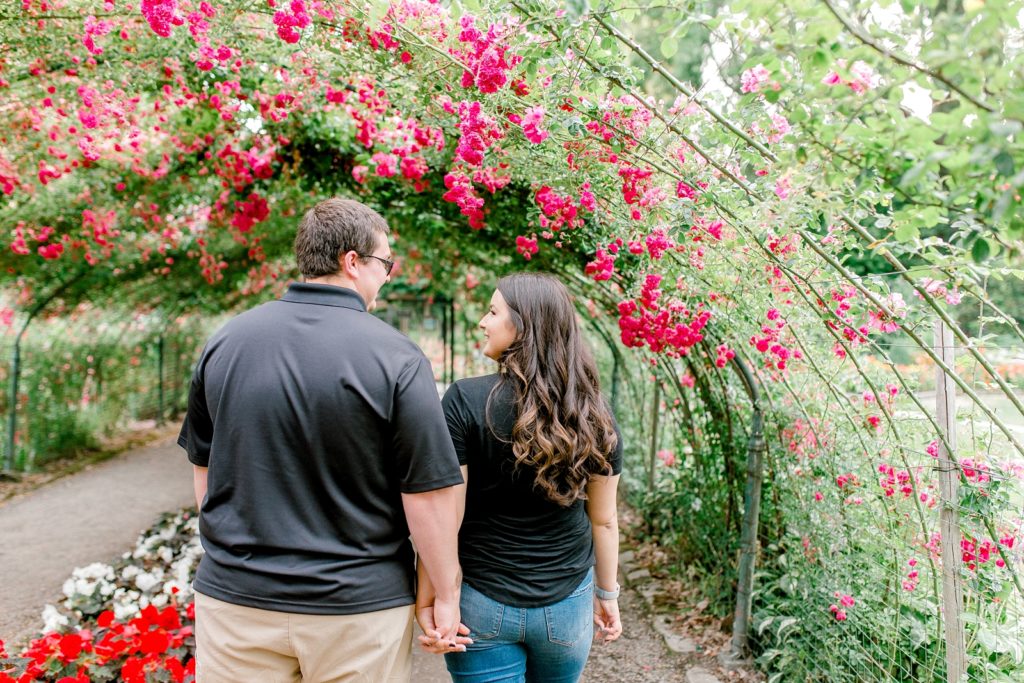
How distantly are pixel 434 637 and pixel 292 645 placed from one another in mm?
296

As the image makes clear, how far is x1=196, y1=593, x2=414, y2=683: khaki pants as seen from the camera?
55.9 inches

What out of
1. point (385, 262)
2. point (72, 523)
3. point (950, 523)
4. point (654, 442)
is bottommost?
point (72, 523)

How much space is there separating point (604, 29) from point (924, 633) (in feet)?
7.40

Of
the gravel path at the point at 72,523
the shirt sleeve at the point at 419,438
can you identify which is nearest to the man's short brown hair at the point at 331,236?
the shirt sleeve at the point at 419,438

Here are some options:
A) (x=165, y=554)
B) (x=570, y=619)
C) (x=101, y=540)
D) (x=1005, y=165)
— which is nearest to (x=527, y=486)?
(x=570, y=619)

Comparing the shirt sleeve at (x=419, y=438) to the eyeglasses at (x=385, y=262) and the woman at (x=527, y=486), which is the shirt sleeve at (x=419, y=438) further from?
the eyeglasses at (x=385, y=262)

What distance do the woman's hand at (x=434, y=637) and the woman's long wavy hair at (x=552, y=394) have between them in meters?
0.36

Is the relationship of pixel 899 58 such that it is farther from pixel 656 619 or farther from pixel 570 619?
pixel 656 619

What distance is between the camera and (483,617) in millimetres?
1581

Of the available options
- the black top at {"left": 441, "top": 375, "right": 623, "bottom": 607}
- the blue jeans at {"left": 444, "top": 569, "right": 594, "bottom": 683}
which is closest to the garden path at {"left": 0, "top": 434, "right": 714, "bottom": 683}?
the blue jeans at {"left": 444, "top": 569, "right": 594, "bottom": 683}

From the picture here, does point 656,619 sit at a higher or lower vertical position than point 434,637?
lower

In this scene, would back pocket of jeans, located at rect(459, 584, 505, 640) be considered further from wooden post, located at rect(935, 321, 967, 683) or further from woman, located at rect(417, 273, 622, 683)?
wooden post, located at rect(935, 321, 967, 683)

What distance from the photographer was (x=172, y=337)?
381 inches

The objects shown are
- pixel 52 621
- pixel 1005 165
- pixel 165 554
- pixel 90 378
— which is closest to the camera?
pixel 1005 165
